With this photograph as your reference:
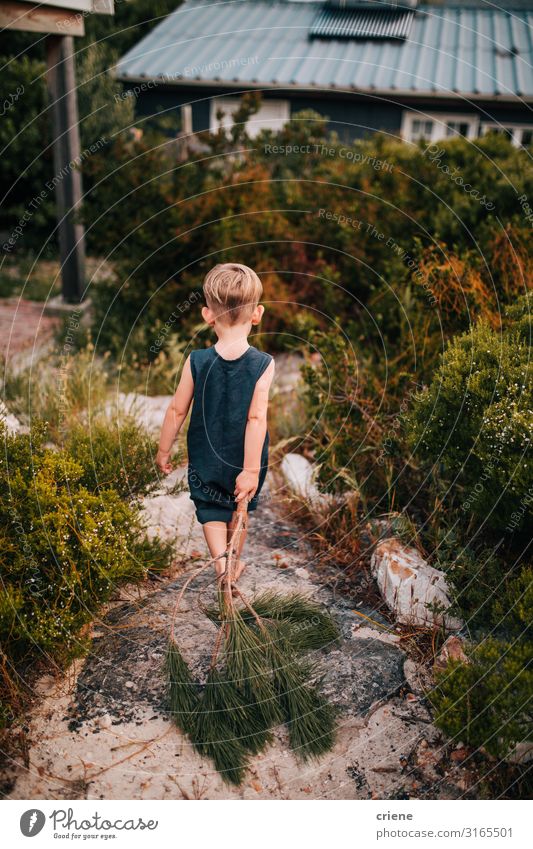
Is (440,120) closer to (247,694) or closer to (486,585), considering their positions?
(486,585)

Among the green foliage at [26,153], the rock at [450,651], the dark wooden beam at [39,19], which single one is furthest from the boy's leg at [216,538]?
the green foliage at [26,153]

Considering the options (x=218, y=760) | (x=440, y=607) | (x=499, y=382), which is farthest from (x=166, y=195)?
(x=218, y=760)

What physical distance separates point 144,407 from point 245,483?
7.45 ft

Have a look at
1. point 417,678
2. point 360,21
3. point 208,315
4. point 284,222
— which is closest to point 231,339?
point 208,315

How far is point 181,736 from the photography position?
262cm

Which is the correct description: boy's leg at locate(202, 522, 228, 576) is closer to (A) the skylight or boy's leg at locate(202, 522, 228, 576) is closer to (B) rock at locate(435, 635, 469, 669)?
(B) rock at locate(435, 635, 469, 669)

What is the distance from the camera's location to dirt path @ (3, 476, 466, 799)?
97.1 inches

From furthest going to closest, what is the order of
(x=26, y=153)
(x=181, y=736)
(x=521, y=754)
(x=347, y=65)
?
(x=347, y=65)
(x=26, y=153)
(x=181, y=736)
(x=521, y=754)

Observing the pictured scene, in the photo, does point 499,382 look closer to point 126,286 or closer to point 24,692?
point 24,692

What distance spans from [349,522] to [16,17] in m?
5.15

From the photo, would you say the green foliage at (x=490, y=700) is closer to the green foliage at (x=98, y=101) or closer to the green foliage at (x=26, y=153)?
the green foliage at (x=26, y=153)

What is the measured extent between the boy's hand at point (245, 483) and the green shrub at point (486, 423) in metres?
0.76

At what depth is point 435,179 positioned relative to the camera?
6.42m
